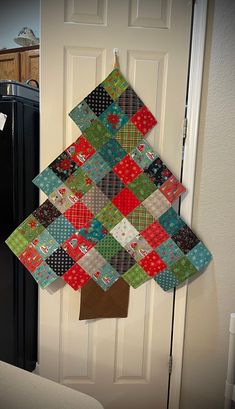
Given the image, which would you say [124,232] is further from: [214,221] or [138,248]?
[214,221]

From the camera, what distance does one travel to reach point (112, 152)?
1343mm

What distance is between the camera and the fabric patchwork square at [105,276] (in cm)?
140

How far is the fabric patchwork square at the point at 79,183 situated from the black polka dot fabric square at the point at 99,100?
29cm

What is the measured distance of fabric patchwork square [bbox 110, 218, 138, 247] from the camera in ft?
4.53

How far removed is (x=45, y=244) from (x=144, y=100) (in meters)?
0.85

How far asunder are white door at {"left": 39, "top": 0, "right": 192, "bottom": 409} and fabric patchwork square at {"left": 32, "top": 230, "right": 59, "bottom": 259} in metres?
0.23

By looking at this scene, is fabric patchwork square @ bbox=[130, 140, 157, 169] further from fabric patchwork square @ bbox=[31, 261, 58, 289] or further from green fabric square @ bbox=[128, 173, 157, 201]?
fabric patchwork square @ bbox=[31, 261, 58, 289]

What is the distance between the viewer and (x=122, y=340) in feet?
4.95

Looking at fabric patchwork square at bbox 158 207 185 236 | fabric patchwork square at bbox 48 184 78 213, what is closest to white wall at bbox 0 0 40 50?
fabric patchwork square at bbox 48 184 78 213

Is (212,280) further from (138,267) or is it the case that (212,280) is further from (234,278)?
(138,267)

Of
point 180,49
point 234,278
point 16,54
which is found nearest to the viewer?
point 180,49

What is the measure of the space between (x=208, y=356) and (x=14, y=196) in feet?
4.34

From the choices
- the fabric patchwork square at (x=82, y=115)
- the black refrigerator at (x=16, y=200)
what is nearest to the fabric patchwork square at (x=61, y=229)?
the black refrigerator at (x=16, y=200)

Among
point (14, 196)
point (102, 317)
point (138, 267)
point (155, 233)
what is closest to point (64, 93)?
point (14, 196)
